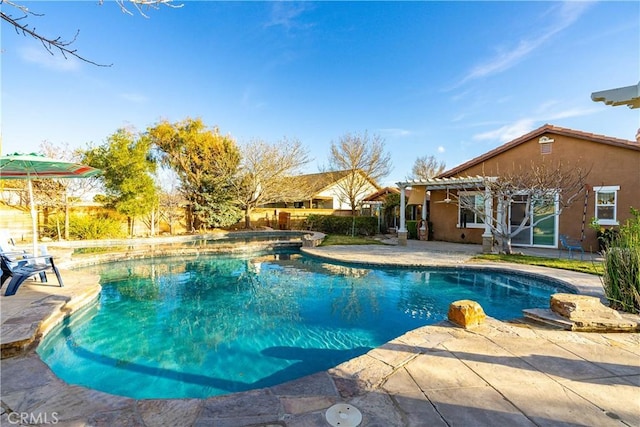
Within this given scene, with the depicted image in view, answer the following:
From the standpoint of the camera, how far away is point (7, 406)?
3004mm

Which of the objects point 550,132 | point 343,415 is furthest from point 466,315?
point 550,132

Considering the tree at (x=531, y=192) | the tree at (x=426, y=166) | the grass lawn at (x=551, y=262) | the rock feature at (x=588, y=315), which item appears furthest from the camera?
the tree at (x=426, y=166)

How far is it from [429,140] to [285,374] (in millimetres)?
29516

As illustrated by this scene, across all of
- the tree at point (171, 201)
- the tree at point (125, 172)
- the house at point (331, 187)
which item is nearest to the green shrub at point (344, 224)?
the house at point (331, 187)

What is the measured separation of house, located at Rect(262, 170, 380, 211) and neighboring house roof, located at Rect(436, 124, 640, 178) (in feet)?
36.2

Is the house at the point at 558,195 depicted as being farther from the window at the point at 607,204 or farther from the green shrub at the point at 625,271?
the green shrub at the point at 625,271

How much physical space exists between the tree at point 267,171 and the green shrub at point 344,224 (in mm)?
3533

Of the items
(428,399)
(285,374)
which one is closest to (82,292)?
(285,374)

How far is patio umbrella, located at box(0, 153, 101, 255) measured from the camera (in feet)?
24.5

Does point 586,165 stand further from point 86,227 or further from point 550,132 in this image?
point 86,227

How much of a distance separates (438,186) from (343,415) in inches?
686

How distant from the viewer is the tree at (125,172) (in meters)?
19.2

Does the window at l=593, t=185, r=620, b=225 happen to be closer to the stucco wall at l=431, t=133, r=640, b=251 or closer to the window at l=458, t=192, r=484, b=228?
the stucco wall at l=431, t=133, r=640, b=251

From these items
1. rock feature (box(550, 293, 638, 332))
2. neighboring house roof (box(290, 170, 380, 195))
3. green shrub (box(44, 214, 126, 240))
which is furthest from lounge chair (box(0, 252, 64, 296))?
neighboring house roof (box(290, 170, 380, 195))
